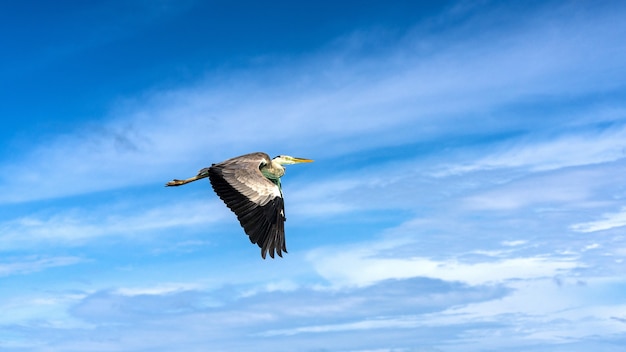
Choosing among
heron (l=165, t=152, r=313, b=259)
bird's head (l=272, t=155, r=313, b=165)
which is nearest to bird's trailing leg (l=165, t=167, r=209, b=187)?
heron (l=165, t=152, r=313, b=259)

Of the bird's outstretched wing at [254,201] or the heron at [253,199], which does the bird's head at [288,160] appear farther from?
the bird's outstretched wing at [254,201]

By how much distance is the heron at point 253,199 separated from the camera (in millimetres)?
24984

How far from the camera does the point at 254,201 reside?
25797 millimetres

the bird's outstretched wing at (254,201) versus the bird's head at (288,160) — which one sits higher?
the bird's head at (288,160)

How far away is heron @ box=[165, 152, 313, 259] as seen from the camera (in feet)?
82.0

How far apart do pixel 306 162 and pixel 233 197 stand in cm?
879

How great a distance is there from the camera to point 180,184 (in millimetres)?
31094

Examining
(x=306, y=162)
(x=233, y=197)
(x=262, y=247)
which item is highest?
(x=306, y=162)

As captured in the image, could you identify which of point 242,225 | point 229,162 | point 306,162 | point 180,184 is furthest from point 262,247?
point 306,162

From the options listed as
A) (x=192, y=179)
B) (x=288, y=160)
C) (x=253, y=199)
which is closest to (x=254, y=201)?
(x=253, y=199)

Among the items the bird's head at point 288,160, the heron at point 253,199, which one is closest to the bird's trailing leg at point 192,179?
the heron at point 253,199

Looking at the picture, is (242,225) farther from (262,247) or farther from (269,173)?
(269,173)

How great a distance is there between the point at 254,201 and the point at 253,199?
102 mm

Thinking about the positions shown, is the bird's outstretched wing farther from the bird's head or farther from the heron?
the bird's head
